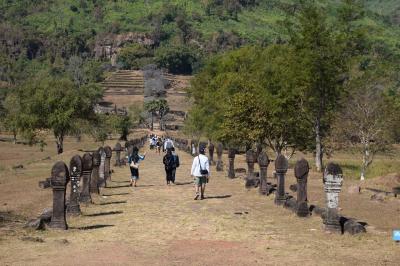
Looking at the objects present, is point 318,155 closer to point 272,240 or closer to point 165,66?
point 272,240

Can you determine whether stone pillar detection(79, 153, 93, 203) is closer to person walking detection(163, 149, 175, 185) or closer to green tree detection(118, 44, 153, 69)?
person walking detection(163, 149, 175, 185)

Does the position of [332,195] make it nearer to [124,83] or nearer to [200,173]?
[200,173]

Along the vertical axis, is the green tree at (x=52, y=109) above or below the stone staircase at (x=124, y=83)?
below

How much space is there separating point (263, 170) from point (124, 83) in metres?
134

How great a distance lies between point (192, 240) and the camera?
10.8 m

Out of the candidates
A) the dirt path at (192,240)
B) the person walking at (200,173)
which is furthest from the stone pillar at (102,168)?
the person walking at (200,173)

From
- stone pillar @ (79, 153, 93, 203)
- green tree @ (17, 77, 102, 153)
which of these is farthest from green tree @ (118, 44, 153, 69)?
stone pillar @ (79, 153, 93, 203)

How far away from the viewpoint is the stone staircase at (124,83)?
460 ft

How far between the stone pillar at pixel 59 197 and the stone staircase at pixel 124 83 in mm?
127898

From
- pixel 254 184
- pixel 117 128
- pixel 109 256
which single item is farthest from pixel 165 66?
pixel 109 256

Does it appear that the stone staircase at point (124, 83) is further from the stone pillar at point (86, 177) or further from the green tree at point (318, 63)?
the stone pillar at point (86, 177)

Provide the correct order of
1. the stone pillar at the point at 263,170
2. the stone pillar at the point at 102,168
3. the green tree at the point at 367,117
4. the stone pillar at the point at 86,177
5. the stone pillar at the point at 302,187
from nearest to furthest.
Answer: the stone pillar at the point at 302,187 → the stone pillar at the point at 86,177 → the stone pillar at the point at 263,170 → the stone pillar at the point at 102,168 → the green tree at the point at 367,117

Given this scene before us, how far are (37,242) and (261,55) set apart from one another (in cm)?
3497

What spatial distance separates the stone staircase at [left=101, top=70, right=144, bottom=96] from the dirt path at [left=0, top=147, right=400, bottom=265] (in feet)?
413
